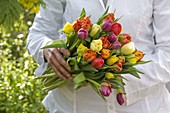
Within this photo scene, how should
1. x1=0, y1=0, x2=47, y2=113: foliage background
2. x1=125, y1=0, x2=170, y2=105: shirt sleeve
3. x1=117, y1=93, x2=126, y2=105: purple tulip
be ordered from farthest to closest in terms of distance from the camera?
1. x1=0, y1=0, x2=47, y2=113: foliage background
2. x1=125, y1=0, x2=170, y2=105: shirt sleeve
3. x1=117, y1=93, x2=126, y2=105: purple tulip

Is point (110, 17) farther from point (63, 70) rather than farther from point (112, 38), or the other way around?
point (63, 70)

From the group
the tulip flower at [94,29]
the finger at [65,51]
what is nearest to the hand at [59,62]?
the finger at [65,51]

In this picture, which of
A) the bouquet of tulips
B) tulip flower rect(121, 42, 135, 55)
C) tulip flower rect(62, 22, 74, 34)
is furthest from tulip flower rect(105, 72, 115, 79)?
tulip flower rect(62, 22, 74, 34)

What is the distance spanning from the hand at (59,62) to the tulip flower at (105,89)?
0.50 ft

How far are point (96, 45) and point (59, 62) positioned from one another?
182 millimetres

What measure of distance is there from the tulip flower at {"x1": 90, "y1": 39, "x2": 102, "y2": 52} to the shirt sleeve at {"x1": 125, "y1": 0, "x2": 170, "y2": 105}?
253 millimetres

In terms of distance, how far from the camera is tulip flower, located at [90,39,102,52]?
1717mm

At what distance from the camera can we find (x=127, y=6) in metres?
1.97

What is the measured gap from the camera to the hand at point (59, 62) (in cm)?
181

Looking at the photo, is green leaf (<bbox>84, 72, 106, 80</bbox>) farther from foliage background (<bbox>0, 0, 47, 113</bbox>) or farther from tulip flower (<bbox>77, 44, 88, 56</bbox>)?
foliage background (<bbox>0, 0, 47, 113</bbox>)

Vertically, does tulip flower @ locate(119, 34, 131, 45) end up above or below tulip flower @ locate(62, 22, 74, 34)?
below

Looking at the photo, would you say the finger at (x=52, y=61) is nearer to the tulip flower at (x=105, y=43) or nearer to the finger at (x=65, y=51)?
the finger at (x=65, y=51)

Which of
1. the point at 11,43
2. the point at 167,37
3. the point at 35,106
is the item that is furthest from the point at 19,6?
the point at 11,43

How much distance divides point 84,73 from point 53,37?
0.43 meters
